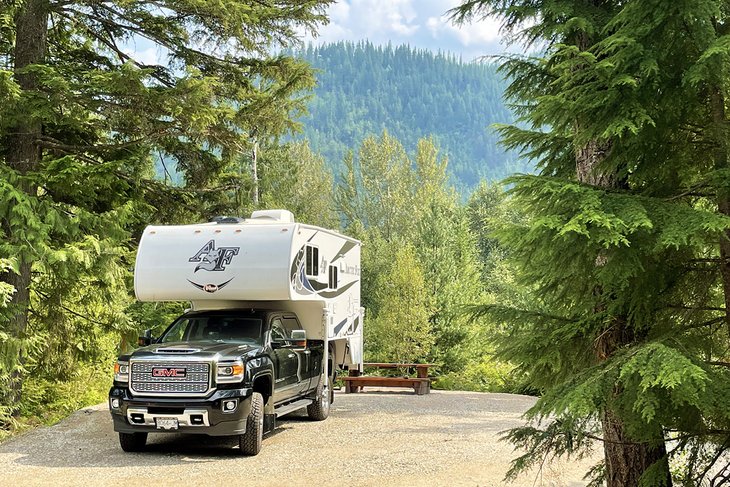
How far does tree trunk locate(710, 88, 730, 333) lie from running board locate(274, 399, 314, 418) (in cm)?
758

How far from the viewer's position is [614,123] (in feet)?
13.1

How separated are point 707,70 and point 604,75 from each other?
0.58 meters

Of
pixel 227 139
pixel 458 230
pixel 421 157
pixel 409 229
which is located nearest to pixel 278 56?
pixel 227 139

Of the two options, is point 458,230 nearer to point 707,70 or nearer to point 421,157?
point 421,157

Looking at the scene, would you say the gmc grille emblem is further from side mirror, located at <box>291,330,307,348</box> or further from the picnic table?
the picnic table

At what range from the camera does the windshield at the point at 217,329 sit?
35.4 feet

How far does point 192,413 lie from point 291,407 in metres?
2.32

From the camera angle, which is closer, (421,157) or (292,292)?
(292,292)

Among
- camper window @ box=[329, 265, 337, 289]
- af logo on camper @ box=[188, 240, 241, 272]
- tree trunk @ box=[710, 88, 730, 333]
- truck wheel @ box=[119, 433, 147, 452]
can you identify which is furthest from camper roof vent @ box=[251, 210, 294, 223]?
tree trunk @ box=[710, 88, 730, 333]

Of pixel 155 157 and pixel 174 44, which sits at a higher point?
pixel 174 44

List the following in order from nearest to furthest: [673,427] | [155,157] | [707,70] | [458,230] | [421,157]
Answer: [707,70] < [673,427] < [155,157] < [458,230] < [421,157]

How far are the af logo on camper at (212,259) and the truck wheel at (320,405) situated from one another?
Answer: 2.95 meters

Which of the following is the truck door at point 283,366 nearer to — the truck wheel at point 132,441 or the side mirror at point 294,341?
the side mirror at point 294,341

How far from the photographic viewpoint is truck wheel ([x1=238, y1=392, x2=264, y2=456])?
9.71m
